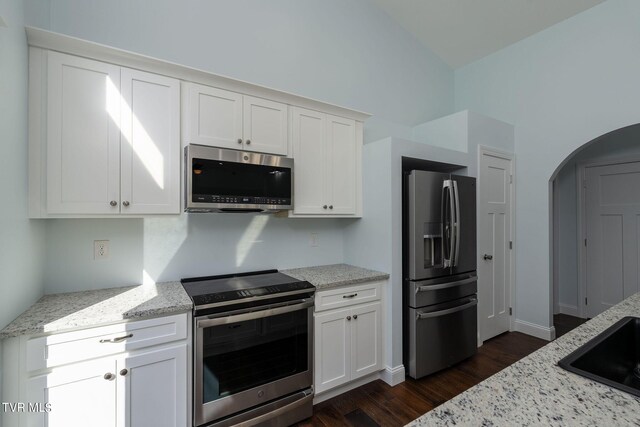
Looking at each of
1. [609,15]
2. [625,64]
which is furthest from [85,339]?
[609,15]

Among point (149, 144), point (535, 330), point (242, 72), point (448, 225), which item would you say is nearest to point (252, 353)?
point (149, 144)

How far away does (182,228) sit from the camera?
230 centimetres

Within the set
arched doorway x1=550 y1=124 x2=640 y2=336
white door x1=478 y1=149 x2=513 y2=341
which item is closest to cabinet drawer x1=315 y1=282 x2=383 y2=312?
white door x1=478 y1=149 x2=513 y2=341

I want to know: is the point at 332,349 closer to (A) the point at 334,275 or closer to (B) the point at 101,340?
(A) the point at 334,275

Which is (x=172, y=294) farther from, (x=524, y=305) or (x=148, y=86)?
(x=524, y=305)

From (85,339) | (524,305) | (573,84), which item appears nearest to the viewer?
(85,339)

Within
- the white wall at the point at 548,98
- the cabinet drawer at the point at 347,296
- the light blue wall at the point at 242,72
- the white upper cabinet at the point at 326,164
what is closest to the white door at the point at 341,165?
the white upper cabinet at the point at 326,164

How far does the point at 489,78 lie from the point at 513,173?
4.34 ft

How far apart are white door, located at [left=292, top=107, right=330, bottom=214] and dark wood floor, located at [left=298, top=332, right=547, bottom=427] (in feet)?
5.02

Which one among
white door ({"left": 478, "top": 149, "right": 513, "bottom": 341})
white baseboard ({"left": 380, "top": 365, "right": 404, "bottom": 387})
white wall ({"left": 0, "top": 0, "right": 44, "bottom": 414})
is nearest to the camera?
white wall ({"left": 0, "top": 0, "right": 44, "bottom": 414})

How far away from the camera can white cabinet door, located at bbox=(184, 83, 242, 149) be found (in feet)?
6.74

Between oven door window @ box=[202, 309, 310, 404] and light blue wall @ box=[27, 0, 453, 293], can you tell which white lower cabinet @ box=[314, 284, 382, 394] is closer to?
oven door window @ box=[202, 309, 310, 404]

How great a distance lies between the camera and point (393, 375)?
8.43 ft

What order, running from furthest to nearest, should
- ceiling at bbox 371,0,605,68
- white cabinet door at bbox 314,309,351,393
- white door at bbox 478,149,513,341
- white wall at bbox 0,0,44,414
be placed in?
white door at bbox 478,149,513,341, ceiling at bbox 371,0,605,68, white cabinet door at bbox 314,309,351,393, white wall at bbox 0,0,44,414
